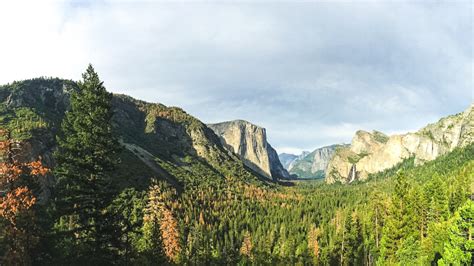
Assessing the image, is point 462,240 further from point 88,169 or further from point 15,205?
point 15,205

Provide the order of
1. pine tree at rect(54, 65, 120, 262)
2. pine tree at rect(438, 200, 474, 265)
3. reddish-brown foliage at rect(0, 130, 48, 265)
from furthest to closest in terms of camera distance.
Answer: pine tree at rect(438, 200, 474, 265) → pine tree at rect(54, 65, 120, 262) → reddish-brown foliage at rect(0, 130, 48, 265)

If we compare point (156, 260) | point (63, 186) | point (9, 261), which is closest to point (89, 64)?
point (63, 186)

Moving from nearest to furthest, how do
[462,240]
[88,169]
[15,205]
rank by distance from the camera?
[15,205] < [88,169] < [462,240]

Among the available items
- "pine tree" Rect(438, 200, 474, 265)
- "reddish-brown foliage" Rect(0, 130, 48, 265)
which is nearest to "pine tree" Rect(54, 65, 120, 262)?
"reddish-brown foliage" Rect(0, 130, 48, 265)

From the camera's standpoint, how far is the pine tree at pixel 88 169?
84.0 ft

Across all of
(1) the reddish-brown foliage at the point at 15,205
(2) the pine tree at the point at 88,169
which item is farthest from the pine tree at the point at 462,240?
(1) the reddish-brown foliage at the point at 15,205

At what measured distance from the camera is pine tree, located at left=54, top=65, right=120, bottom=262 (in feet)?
84.0

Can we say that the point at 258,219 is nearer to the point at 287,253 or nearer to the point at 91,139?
the point at 287,253

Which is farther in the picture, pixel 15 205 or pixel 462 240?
pixel 462 240

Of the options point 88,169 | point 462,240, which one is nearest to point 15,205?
point 88,169

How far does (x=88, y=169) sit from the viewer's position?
85.9 feet

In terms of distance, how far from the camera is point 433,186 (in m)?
84.4

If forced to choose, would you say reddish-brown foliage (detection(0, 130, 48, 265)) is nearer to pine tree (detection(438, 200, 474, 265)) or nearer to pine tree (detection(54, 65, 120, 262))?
pine tree (detection(54, 65, 120, 262))

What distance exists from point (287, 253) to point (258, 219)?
6290cm
